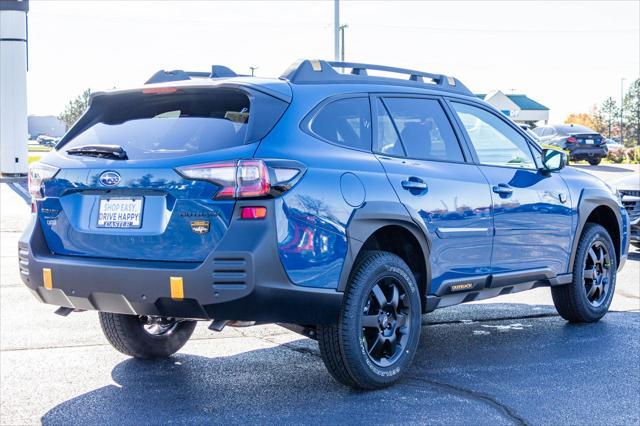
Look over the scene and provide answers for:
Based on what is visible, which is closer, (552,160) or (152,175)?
(152,175)

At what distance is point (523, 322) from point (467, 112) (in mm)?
2079

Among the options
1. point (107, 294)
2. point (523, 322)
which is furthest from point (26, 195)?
point (107, 294)

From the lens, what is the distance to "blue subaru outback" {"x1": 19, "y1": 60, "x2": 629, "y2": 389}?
4.83 meters

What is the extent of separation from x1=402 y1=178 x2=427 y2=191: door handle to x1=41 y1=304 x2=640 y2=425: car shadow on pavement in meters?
1.18

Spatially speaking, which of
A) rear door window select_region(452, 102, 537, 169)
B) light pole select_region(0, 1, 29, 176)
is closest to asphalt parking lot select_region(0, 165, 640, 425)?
rear door window select_region(452, 102, 537, 169)

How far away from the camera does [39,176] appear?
549 centimetres

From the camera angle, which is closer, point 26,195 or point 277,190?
point 277,190

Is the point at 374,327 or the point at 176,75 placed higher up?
the point at 176,75

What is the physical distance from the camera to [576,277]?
7.51 meters

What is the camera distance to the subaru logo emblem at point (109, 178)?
16.7 ft

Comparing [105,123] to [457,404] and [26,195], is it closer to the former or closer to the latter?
[457,404]

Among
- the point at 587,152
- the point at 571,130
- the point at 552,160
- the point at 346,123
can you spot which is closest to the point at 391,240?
the point at 346,123

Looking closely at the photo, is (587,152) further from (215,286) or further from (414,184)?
(215,286)

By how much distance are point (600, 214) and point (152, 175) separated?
4510 mm
